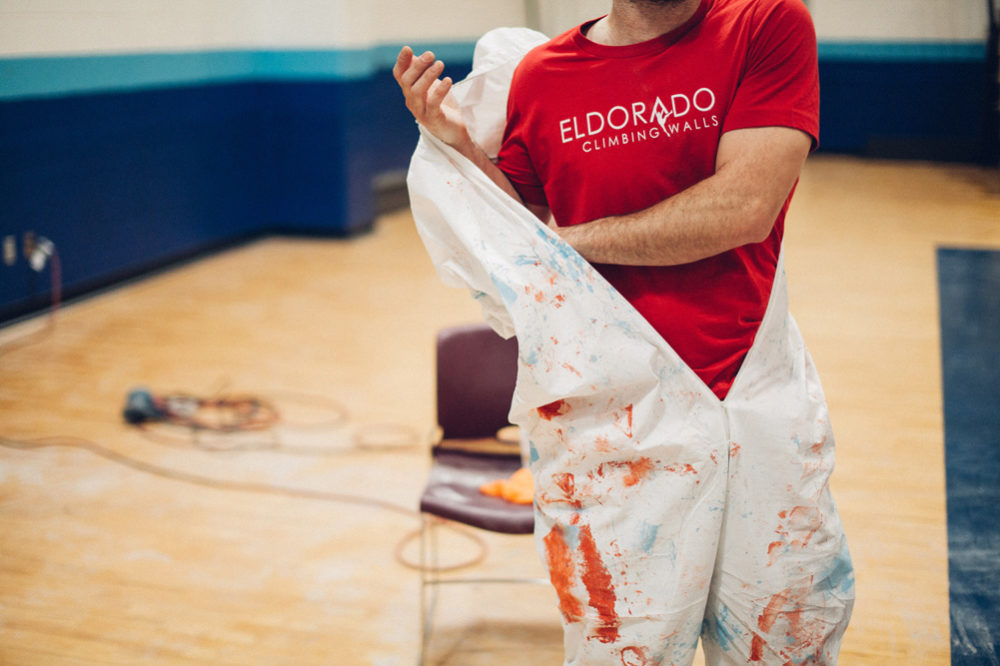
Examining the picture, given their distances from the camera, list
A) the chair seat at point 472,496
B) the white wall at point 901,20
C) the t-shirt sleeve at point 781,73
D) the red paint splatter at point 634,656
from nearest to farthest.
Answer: the t-shirt sleeve at point 781,73 < the red paint splatter at point 634,656 < the chair seat at point 472,496 < the white wall at point 901,20

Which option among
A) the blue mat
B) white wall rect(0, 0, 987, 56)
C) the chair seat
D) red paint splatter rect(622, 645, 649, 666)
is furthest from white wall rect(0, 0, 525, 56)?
red paint splatter rect(622, 645, 649, 666)

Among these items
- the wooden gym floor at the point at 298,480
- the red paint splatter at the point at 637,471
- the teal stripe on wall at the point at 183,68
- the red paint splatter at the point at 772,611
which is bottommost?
the wooden gym floor at the point at 298,480

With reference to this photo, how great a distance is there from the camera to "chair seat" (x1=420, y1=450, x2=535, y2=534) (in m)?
1.97

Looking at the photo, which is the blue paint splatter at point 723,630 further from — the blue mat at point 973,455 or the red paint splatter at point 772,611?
the blue mat at point 973,455

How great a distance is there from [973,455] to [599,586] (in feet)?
7.73

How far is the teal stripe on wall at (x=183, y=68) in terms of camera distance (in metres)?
4.60

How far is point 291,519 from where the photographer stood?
2814 millimetres

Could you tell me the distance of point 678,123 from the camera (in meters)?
1.26

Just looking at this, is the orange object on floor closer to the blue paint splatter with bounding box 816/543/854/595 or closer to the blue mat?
the blue paint splatter with bounding box 816/543/854/595

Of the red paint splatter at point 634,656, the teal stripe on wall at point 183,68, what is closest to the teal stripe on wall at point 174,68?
the teal stripe on wall at point 183,68

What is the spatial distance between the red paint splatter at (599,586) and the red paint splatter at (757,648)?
191 mm

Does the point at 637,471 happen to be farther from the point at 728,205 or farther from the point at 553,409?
the point at 728,205

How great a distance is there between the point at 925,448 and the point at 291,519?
2.19 m

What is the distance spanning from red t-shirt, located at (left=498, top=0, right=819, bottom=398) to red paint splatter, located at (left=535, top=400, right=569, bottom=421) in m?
0.18
